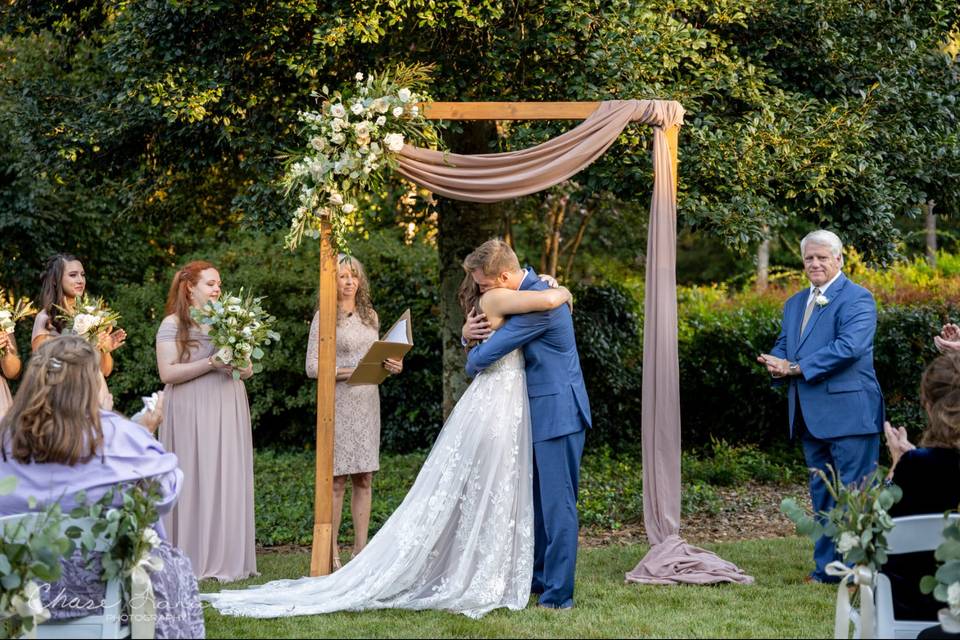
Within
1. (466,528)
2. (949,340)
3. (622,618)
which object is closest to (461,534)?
(466,528)

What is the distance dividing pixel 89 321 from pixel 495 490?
249cm

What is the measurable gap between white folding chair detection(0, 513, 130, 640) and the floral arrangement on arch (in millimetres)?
2476

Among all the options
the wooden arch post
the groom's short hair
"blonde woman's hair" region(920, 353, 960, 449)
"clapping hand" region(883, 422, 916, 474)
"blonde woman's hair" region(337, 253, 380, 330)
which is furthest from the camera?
"blonde woman's hair" region(337, 253, 380, 330)

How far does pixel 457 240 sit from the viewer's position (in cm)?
915

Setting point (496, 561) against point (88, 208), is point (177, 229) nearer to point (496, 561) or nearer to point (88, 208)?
point (88, 208)

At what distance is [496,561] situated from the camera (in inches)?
215

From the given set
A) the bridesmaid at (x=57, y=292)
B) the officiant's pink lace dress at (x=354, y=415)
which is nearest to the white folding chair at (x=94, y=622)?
the officiant's pink lace dress at (x=354, y=415)

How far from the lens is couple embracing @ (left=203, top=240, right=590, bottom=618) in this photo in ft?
17.9

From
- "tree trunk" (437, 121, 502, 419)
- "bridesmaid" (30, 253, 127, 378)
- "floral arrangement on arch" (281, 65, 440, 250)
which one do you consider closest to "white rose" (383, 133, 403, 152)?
"floral arrangement on arch" (281, 65, 440, 250)

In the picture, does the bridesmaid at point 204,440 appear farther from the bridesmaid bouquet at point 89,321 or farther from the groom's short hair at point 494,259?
the groom's short hair at point 494,259

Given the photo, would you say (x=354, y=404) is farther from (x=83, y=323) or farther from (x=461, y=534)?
(x=83, y=323)

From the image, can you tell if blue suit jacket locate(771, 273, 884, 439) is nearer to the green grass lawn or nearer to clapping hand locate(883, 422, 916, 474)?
the green grass lawn

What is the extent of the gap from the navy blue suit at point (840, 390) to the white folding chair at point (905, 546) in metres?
2.01

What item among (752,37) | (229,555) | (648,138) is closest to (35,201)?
(229,555)
